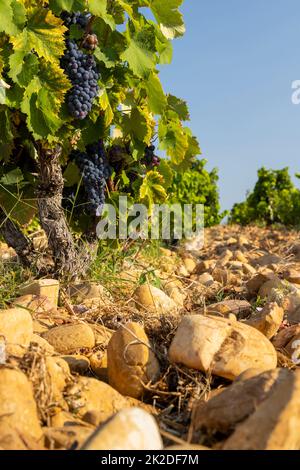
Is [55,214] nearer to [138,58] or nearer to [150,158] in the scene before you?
[150,158]

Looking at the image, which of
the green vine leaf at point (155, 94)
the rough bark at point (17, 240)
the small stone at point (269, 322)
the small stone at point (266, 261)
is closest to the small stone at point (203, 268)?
the small stone at point (266, 261)

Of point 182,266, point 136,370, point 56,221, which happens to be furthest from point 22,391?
point 182,266

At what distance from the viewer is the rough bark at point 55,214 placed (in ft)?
10.4

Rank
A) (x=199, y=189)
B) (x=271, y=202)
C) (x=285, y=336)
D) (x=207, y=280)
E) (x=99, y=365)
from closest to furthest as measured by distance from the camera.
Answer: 1. (x=99, y=365)
2. (x=285, y=336)
3. (x=207, y=280)
4. (x=199, y=189)
5. (x=271, y=202)

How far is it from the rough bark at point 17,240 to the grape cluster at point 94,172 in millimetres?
Result: 460

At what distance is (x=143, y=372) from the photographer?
2.05m

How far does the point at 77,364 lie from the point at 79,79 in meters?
1.44

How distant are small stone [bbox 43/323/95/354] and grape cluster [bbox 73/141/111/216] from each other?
106 centimetres

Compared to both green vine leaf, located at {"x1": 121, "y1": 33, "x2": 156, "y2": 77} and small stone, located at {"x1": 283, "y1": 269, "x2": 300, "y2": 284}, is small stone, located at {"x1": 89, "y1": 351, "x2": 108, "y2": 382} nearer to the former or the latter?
green vine leaf, located at {"x1": 121, "y1": 33, "x2": 156, "y2": 77}

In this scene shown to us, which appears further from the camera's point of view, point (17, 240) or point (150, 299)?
point (17, 240)

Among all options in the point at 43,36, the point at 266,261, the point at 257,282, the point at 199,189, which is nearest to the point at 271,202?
the point at 199,189

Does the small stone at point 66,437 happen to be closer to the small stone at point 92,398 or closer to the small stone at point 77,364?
the small stone at point 92,398
